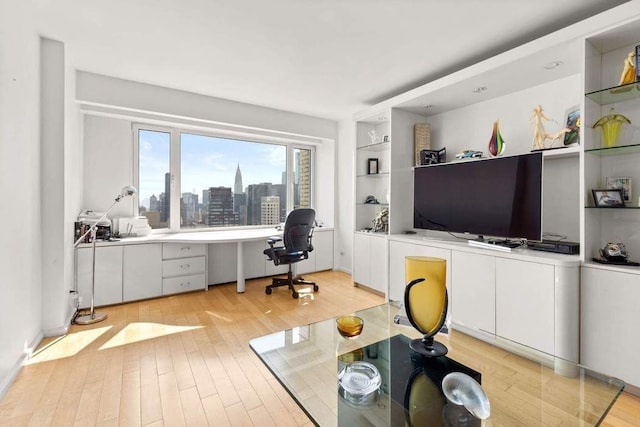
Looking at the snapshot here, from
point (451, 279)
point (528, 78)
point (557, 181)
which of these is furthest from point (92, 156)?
point (557, 181)

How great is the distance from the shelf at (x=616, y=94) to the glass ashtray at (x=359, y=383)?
2.35 m

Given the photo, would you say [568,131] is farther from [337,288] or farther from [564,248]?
[337,288]

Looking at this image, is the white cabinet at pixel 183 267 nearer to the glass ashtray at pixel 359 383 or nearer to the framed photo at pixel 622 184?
the glass ashtray at pixel 359 383

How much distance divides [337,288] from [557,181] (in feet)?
8.93

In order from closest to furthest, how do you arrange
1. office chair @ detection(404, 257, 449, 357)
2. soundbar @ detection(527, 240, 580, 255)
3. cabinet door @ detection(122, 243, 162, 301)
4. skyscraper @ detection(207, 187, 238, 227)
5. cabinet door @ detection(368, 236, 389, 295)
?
1. office chair @ detection(404, 257, 449, 357)
2. soundbar @ detection(527, 240, 580, 255)
3. cabinet door @ detection(122, 243, 162, 301)
4. cabinet door @ detection(368, 236, 389, 295)
5. skyscraper @ detection(207, 187, 238, 227)

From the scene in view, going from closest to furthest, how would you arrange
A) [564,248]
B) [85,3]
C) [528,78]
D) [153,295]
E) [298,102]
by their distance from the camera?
[85,3] < [564,248] < [528,78] < [153,295] < [298,102]

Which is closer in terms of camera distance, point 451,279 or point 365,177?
point 451,279

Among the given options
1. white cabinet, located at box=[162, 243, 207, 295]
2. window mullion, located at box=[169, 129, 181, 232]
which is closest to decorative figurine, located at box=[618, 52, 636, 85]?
white cabinet, located at box=[162, 243, 207, 295]

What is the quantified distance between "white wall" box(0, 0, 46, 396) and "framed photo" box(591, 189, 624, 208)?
3925 mm

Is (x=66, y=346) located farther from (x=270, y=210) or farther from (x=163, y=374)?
(x=270, y=210)

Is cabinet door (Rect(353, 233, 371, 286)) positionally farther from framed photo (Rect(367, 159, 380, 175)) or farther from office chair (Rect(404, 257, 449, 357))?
office chair (Rect(404, 257, 449, 357))

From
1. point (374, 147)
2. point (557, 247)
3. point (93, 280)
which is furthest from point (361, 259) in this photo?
point (93, 280)

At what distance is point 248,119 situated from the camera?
3947 mm

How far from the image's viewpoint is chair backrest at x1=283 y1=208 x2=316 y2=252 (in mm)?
3471
